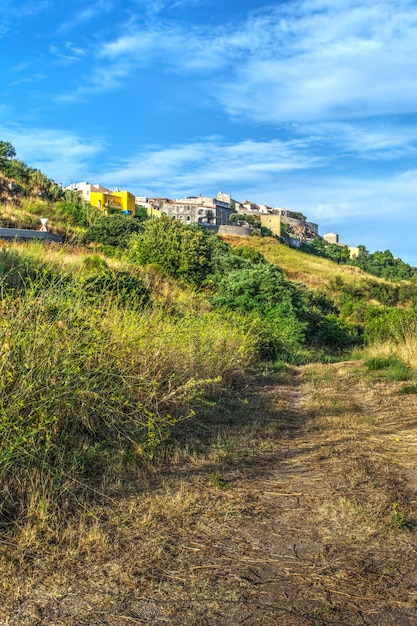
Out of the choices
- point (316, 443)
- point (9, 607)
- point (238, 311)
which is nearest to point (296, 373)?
point (238, 311)

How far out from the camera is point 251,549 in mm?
2986

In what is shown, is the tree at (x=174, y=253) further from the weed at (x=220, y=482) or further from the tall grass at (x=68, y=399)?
the weed at (x=220, y=482)

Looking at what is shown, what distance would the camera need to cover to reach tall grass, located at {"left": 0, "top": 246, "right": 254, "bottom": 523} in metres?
3.28

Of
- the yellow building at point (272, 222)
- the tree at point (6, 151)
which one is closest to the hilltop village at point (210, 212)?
the yellow building at point (272, 222)

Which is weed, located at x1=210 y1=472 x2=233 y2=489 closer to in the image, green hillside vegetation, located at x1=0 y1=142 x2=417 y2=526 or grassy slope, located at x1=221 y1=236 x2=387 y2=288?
green hillside vegetation, located at x1=0 y1=142 x2=417 y2=526

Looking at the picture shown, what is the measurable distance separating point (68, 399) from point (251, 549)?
1.60 m

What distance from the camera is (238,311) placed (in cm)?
1435

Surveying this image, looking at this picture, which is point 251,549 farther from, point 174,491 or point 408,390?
point 408,390

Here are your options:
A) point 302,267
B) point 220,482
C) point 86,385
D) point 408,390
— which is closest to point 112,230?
point 408,390

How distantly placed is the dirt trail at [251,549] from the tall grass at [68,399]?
1.11 ft

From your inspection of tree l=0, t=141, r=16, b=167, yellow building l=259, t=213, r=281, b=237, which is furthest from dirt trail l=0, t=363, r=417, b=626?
yellow building l=259, t=213, r=281, b=237

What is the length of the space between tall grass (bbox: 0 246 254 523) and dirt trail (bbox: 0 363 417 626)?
1.11ft

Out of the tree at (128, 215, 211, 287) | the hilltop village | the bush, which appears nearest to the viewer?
the tree at (128, 215, 211, 287)

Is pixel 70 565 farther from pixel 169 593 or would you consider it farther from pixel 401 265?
pixel 401 265
